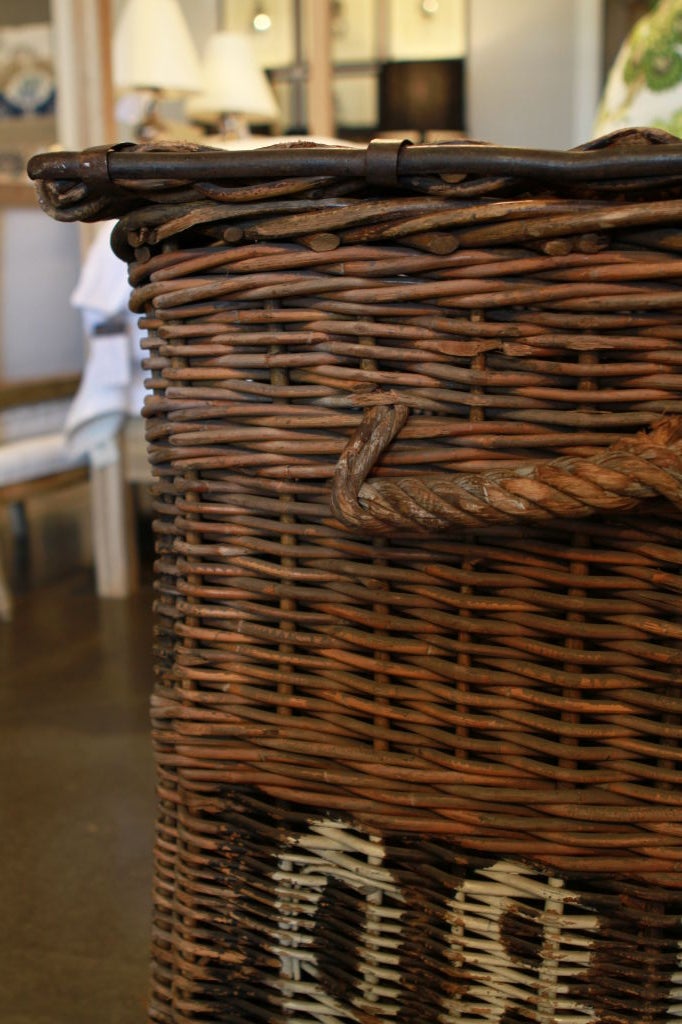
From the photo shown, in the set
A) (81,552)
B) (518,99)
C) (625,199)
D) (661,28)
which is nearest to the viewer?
(625,199)

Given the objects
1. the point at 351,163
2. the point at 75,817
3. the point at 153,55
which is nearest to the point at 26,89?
the point at 153,55

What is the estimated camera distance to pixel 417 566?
596 millimetres

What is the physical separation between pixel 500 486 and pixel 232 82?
3.28m

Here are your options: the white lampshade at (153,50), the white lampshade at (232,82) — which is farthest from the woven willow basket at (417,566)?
the white lampshade at (232,82)

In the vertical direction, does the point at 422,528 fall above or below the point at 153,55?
below

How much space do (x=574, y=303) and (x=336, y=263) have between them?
0.13 m

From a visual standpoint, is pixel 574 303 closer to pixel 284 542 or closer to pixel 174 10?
pixel 284 542

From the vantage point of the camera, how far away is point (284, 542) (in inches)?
24.2

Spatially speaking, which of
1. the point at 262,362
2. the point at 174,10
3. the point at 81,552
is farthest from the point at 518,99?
the point at 262,362

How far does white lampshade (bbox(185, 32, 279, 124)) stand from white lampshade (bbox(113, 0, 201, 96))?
1.05ft

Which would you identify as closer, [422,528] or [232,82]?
[422,528]

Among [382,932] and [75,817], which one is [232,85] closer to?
[75,817]

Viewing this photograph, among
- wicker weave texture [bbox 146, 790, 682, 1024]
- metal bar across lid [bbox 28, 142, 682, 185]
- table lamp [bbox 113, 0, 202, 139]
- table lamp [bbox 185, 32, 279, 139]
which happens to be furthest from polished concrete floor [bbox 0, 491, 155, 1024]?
table lamp [bbox 185, 32, 279, 139]

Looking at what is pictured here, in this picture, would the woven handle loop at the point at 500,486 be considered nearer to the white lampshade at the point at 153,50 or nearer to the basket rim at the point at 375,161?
the basket rim at the point at 375,161
